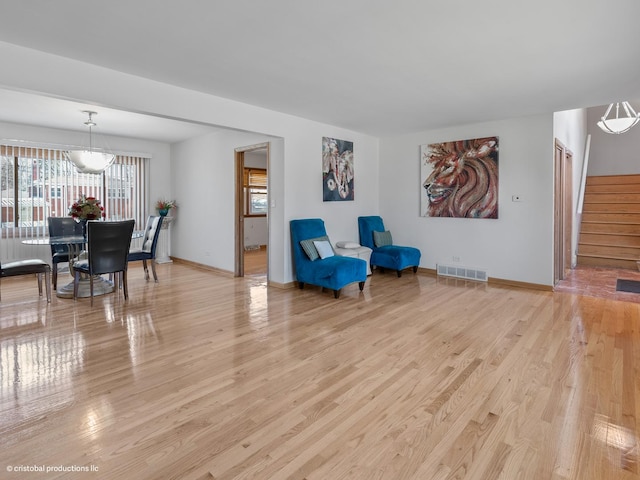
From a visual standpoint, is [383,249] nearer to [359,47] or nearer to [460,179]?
[460,179]

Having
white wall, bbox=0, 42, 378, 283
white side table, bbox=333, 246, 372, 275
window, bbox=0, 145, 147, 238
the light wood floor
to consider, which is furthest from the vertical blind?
white side table, bbox=333, 246, 372, 275

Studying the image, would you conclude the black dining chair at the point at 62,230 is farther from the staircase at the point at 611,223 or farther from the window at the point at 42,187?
the staircase at the point at 611,223

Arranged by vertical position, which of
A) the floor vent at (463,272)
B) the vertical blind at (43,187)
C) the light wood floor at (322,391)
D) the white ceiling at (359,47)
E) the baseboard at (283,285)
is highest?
the white ceiling at (359,47)

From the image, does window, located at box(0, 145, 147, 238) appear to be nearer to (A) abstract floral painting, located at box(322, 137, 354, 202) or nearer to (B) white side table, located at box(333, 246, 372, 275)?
(A) abstract floral painting, located at box(322, 137, 354, 202)

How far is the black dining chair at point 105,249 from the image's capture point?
411 centimetres

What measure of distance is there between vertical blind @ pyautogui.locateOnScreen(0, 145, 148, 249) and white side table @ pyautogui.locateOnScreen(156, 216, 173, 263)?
81 cm

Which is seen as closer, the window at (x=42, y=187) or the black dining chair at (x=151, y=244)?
the black dining chair at (x=151, y=244)

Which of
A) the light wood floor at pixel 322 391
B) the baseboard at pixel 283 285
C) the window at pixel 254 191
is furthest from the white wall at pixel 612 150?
the window at pixel 254 191

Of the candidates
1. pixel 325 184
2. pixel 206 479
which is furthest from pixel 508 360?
pixel 325 184

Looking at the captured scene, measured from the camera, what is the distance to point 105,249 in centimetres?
425

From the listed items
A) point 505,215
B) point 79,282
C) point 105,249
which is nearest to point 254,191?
point 79,282

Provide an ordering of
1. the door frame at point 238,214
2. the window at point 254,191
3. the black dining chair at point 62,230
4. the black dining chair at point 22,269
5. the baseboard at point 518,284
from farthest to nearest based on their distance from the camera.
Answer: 1. the window at point 254,191
2. the door frame at point 238,214
3. the black dining chair at point 62,230
4. the baseboard at point 518,284
5. the black dining chair at point 22,269

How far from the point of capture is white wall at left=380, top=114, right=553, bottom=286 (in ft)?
16.2

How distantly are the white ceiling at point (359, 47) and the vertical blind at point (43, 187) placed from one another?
167 centimetres
